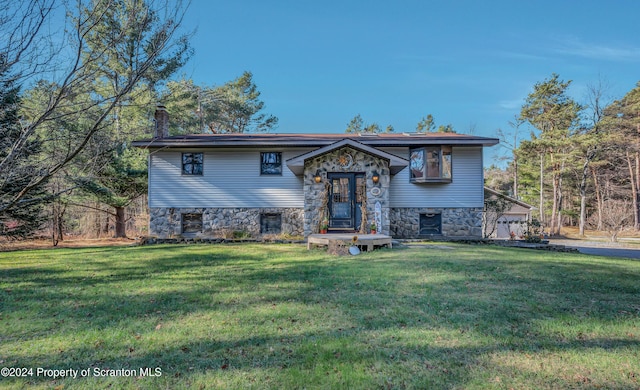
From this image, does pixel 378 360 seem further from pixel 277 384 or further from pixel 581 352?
pixel 581 352

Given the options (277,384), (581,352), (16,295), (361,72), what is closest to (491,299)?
(581,352)

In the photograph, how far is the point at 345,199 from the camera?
11.9m

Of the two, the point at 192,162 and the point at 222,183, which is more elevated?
the point at 192,162

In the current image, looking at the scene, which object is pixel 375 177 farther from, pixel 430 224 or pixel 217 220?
pixel 217 220

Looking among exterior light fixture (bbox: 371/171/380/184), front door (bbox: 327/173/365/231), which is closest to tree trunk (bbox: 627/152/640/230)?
exterior light fixture (bbox: 371/171/380/184)

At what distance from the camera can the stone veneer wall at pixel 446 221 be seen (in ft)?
41.8

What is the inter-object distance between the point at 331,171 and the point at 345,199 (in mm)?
1203

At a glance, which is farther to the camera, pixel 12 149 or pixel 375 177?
pixel 375 177

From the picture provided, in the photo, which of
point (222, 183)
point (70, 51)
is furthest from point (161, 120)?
point (70, 51)

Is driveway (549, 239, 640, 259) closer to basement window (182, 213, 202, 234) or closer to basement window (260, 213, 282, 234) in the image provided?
basement window (260, 213, 282, 234)

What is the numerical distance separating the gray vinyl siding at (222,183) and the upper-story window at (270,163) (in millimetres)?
170

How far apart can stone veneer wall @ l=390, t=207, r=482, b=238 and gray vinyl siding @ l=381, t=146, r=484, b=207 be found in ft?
0.81

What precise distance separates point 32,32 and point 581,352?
6.66 m

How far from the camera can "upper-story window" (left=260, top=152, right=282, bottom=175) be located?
13.1 metres
